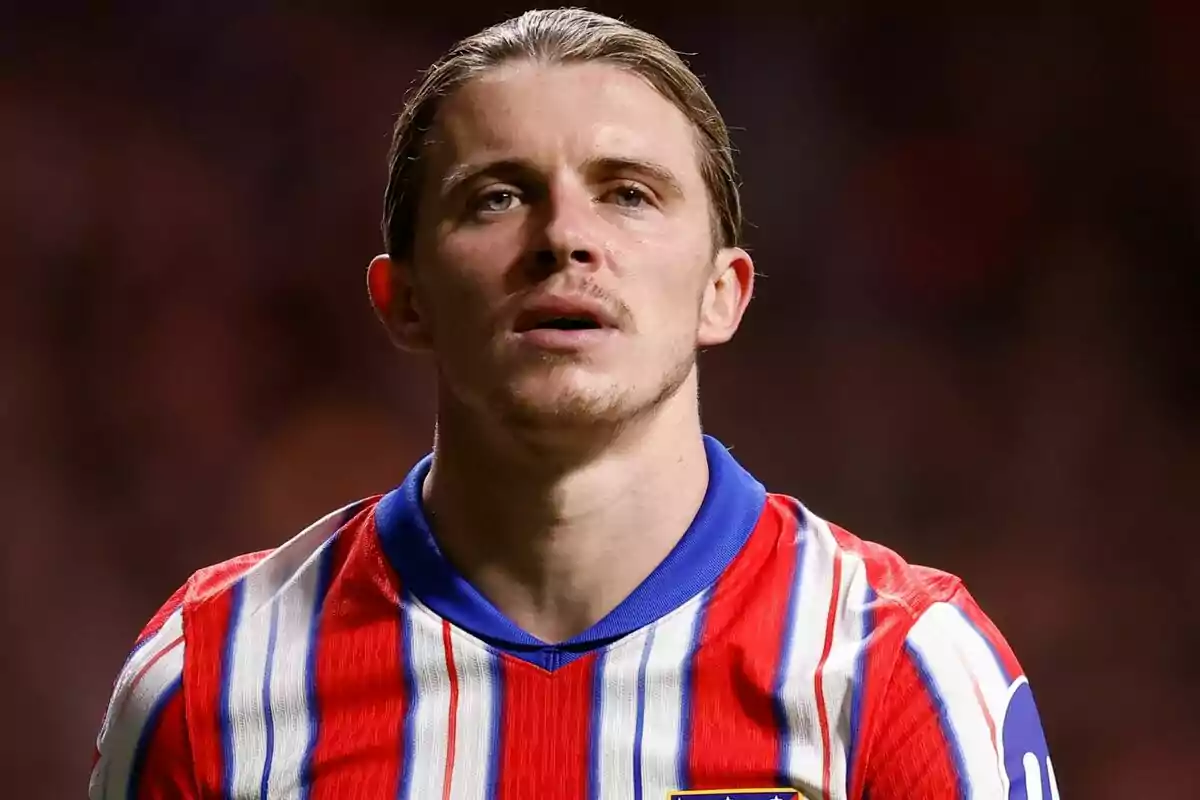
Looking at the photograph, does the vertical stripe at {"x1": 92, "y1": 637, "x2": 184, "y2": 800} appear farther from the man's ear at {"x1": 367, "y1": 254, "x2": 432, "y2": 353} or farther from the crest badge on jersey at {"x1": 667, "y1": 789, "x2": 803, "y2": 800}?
the crest badge on jersey at {"x1": 667, "y1": 789, "x2": 803, "y2": 800}

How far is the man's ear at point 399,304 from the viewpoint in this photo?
1744 millimetres

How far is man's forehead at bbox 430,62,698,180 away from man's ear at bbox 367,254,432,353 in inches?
5.8

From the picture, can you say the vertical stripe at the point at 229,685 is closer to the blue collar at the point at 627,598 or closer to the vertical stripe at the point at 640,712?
the blue collar at the point at 627,598

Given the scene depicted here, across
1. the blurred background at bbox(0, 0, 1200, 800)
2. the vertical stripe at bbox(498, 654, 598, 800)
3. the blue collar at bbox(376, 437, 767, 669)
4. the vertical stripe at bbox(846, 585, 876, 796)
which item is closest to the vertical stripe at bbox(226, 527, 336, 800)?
the blue collar at bbox(376, 437, 767, 669)

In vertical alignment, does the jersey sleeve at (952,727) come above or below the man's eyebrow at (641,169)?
below

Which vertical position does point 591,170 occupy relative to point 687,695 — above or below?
above

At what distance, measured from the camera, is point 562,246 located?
1.56m

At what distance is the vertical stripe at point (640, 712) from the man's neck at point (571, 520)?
0.06 meters

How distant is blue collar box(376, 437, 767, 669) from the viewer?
5.31 feet

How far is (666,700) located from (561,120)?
59 centimetres

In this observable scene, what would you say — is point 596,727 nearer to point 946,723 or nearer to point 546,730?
point 546,730

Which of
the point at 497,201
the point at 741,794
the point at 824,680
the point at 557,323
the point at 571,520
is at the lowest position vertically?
the point at 741,794

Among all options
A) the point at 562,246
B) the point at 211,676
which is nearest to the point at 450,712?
the point at 211,676

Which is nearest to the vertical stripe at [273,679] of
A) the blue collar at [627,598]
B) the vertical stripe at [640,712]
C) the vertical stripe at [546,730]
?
the blue collar at [627,598]
